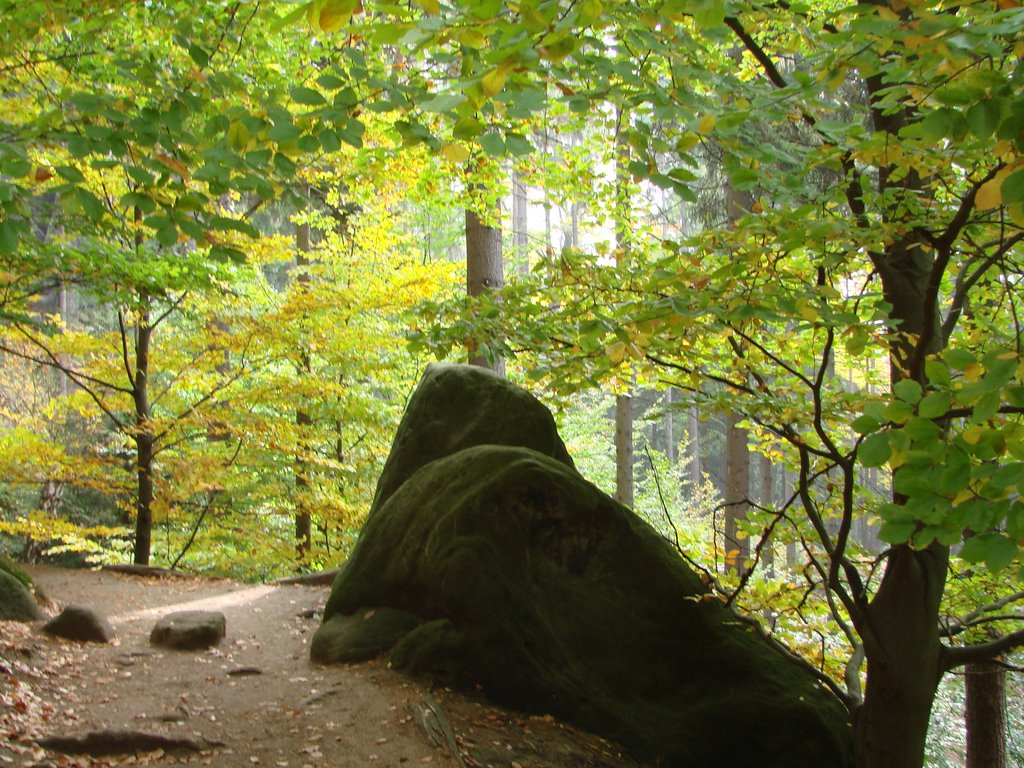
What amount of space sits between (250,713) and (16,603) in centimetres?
330

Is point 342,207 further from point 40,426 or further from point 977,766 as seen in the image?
point 977,766

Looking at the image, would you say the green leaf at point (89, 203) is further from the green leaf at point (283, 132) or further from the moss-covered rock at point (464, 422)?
the moss-covered rock at point (464, 422)

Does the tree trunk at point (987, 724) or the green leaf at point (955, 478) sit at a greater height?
the green leaf at point (955, 478)

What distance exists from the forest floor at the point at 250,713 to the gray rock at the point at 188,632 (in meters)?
0.10

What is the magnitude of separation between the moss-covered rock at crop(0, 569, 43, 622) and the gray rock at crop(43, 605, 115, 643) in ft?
1.36

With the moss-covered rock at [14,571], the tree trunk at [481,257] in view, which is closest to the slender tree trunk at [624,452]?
the tree trunk at [481,257]

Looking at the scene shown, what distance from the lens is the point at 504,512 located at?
5598 mm

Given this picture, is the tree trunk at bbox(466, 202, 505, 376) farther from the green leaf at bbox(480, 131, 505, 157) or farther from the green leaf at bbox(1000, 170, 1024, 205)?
the green leaf at bbox(1000, 170, 1024, 205)

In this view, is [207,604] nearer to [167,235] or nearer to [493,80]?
[167,235]

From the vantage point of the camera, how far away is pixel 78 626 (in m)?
6.42

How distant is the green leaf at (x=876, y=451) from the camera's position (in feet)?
6.56

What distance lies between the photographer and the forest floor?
4.30m

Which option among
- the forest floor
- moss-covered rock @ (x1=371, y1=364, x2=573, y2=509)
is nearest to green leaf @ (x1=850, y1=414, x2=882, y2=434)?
the forest floor

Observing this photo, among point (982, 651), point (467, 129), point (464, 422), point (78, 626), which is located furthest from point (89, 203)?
point (78, 626)
